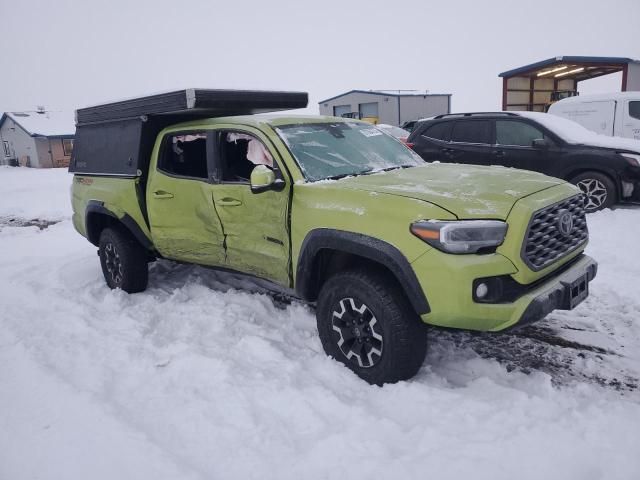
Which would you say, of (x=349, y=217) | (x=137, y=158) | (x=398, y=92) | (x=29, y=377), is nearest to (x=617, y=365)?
(x=349, y=217)

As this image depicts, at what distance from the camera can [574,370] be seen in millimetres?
3342

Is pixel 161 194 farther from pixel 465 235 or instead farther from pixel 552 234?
pixel 552 234

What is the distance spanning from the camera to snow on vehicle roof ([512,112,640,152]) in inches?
300

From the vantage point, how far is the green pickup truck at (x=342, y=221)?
9.07ft

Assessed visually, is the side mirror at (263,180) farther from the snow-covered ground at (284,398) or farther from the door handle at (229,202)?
the snow-covered ground at (284,398)

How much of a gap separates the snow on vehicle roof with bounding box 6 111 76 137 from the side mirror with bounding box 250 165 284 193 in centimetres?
3641

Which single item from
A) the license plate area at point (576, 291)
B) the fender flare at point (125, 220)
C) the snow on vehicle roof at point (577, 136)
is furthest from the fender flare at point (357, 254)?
the snow on vehicle roof at point (577, 136)

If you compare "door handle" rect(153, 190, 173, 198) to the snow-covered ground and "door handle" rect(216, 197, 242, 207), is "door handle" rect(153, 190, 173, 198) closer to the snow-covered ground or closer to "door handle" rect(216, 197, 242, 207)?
"door handle" rect(216, 197, 242, 207)

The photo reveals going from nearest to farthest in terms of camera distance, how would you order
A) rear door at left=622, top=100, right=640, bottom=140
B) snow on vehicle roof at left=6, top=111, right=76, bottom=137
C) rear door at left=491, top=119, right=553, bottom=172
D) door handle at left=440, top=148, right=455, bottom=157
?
1. rear door at left=491, top=119, right=553, bottom=172
2. door handle at left=440, top=148, right=455, bottom=157
3. rear door at left=622, top=100, right=640, bottom=140
4. snow on vehicle roof at left=6, top=111, right=76, bottom=137

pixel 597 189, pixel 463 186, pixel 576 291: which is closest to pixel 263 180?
pixel 463 186

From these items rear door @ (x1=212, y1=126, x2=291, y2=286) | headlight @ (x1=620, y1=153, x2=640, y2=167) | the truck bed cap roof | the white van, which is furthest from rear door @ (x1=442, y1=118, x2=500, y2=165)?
the white van

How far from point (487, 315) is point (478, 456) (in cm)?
76

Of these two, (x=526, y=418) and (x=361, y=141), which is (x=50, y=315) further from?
(x=526, y=418)

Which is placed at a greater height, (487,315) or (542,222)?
(542,222)
